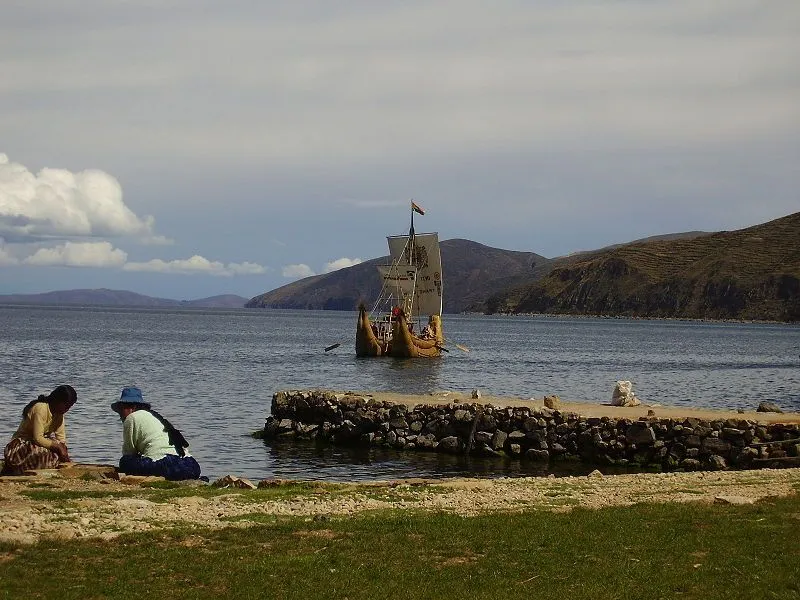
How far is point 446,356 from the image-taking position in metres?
94.4

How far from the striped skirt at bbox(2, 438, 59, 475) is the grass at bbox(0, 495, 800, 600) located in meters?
4.96

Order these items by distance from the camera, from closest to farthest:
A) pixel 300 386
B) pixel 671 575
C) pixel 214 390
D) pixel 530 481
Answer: pixel 671 575 → pixel 530 481 → pixel 214 390 → pixel 300 386

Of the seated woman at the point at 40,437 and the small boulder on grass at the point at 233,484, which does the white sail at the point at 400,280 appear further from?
the seated woman at the point at 40,437

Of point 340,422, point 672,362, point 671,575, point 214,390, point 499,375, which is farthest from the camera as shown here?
point 672,362

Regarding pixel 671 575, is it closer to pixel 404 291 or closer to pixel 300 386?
pixel 300 386

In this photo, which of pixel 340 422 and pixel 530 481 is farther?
pixel 340 422

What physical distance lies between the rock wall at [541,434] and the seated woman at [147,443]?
11.6 metres

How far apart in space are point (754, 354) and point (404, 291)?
1350 inches

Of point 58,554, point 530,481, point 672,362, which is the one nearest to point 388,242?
point 672,362

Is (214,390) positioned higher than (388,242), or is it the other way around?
(388,242)

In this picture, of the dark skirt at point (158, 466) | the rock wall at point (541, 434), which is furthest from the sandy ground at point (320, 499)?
the rock wall at point (541, 434)

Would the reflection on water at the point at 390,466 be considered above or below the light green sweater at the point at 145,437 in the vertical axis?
below

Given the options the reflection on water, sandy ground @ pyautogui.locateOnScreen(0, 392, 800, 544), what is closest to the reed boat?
the reflection on water

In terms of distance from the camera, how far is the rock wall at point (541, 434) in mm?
23797
